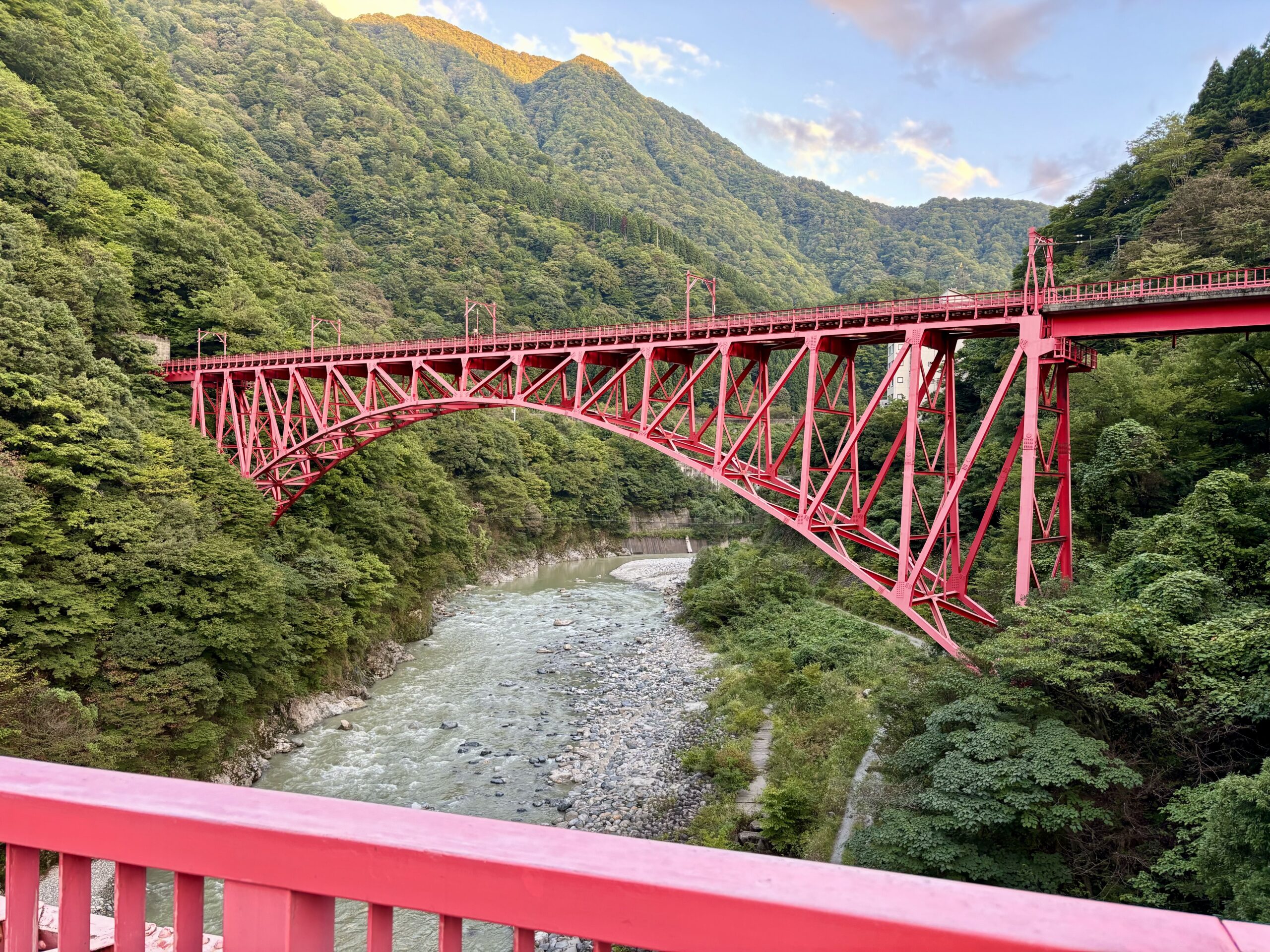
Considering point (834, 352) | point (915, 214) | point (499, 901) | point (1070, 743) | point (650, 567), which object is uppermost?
point (915, 214)

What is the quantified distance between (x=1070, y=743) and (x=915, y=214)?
137120 mm

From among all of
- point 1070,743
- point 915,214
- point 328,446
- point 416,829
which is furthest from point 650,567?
point 915,214

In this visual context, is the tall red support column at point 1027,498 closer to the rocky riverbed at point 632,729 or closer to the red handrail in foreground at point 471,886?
the rocky riverbed at point 632,729

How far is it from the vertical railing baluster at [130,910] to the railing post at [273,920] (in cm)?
24

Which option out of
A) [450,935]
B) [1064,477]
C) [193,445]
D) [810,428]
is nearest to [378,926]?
[450,935]

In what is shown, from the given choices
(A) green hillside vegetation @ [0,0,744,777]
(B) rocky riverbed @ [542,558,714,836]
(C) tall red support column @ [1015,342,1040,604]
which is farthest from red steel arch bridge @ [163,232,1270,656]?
(B) rocky riverbed @ [542,558,714,836]

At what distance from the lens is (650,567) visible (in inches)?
1786

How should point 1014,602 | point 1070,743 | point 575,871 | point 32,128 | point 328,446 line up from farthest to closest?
1. point 328,446
2. point 32,128
3. point 1014,602
4. point 1070,743
5. point 575,871

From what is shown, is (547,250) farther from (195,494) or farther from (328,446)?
(195,494)

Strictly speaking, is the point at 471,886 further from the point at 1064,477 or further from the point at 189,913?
the point at 1064,477

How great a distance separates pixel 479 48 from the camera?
6590 inches

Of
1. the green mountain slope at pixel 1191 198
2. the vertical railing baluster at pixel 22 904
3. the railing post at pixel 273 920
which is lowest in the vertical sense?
the vertical railing baluster at pixel 22 904

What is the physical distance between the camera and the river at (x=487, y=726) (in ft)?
46.9

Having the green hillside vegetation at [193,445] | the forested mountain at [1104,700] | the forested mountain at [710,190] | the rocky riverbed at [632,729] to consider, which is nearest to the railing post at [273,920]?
the forested mountain at [1104,700]
